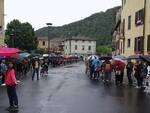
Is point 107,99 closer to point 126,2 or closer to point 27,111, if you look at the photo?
point 27,111

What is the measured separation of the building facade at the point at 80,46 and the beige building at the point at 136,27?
111 metres

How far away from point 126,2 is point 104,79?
16.3m

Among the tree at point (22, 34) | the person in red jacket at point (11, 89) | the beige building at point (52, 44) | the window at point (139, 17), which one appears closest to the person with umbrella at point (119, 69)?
the window at point (139, 17)

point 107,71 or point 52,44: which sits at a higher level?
point 52,44

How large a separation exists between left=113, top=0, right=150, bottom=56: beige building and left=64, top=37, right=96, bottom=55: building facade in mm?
111277

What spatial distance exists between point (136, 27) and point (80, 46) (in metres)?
122

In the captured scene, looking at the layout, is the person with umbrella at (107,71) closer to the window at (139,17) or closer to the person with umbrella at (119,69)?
the person with umbrella at (119,69)

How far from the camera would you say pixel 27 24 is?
109188mm

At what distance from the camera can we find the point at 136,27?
41.3 metres

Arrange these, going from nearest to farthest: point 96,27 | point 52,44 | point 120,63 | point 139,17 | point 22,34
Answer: point 120,63 < point 139,17 < point 22,34 < point 96,27 < point 52,44

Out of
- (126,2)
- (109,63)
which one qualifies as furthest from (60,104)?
(126,2)

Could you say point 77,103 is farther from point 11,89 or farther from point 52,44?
point 52,44

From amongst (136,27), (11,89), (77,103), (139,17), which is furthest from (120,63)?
(11,89)

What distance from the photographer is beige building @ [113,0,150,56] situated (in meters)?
37.2
